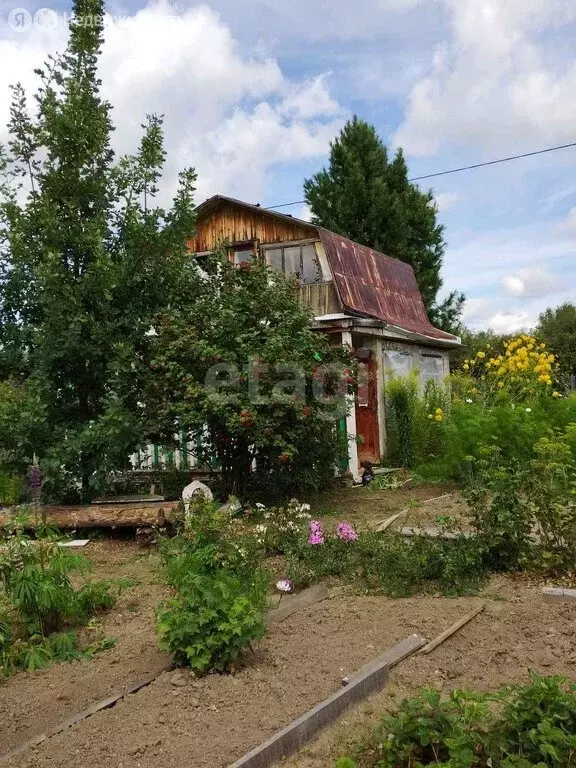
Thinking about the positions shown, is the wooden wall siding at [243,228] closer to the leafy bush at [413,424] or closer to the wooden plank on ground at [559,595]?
the leafy bush at [413,424]

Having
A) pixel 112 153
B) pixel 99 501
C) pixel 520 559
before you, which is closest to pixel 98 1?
pixel 112 153

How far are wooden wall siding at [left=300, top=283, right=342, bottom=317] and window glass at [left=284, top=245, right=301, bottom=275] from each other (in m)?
0.76

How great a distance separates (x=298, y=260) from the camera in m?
14.0

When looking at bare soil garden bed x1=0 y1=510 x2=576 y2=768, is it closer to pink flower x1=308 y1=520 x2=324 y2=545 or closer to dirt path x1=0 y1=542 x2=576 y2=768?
dirt path x1=0 y1=542 x2=576 y2=768

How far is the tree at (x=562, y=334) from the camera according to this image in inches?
1139

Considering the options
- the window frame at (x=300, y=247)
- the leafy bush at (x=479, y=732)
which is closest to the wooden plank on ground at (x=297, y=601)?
the leafy bush at (x=479, y=732)

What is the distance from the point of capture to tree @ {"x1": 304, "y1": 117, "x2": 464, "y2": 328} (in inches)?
960

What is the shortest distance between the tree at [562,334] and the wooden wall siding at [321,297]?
55.3 feet

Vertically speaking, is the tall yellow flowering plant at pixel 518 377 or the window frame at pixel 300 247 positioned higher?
the window frame at pixel 300 247

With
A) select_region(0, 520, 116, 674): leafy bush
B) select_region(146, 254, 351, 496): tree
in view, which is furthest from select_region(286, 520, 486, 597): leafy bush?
select_region(146, 254, 351, 496): tree

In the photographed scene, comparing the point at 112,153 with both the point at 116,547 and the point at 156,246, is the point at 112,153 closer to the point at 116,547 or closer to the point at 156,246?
the point at 156,246

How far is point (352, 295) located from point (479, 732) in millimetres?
11241

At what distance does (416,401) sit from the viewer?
13.0 metres

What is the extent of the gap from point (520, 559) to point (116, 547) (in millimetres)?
4062
